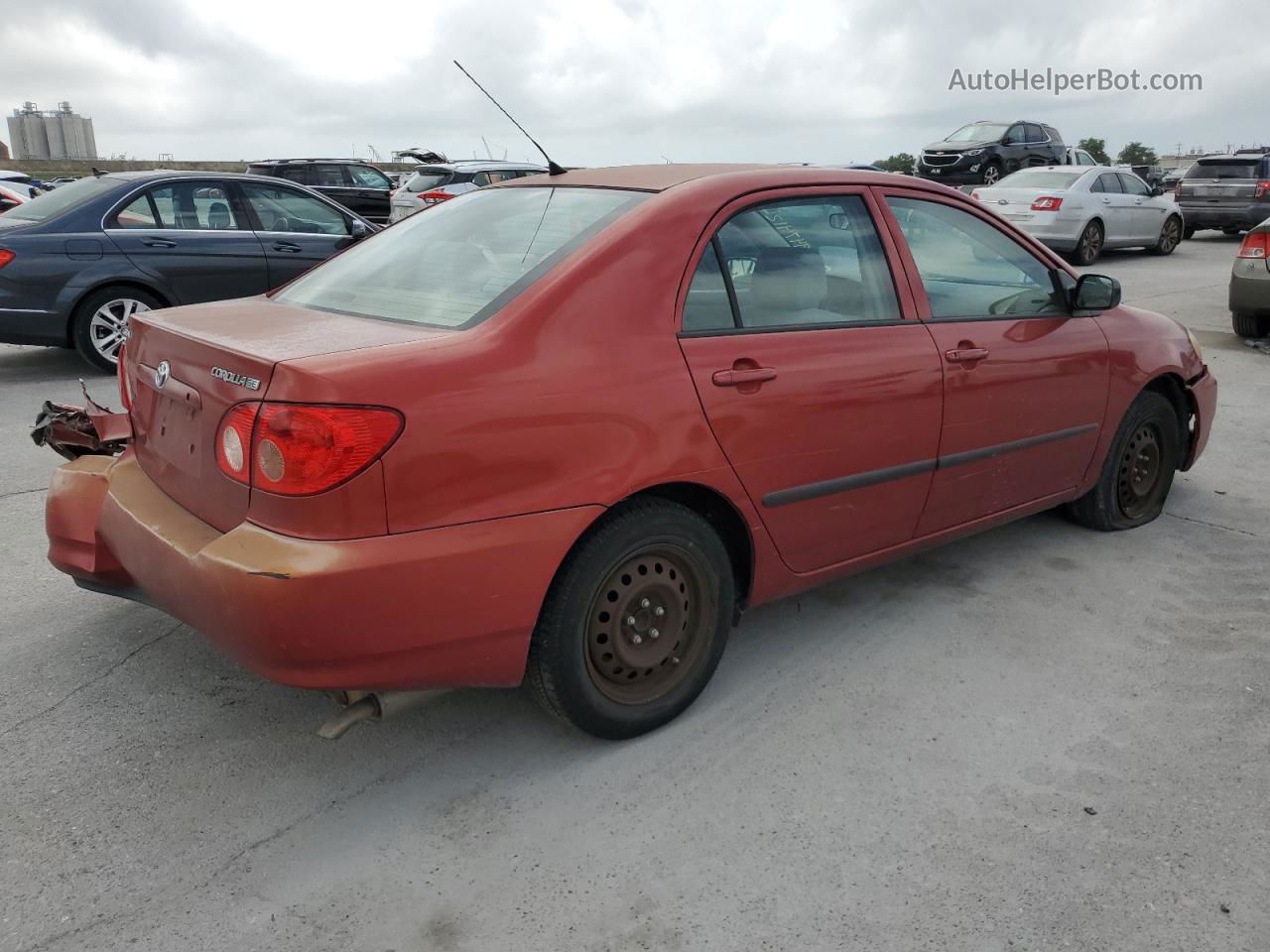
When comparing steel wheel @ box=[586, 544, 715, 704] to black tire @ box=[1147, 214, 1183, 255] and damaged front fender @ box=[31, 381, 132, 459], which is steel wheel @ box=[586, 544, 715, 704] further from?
black tire @ box=[1147, 214, 1183, 255]

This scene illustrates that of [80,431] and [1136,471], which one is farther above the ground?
[80,431]

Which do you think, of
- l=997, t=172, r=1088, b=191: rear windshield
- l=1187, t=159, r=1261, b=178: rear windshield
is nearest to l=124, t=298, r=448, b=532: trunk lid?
l=997, t=172, r=1088, b=191: rear windshield

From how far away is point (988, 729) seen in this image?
3.04 m

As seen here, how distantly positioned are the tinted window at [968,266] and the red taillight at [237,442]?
87.1 inches

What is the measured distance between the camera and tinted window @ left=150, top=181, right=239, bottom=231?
26.3 ft

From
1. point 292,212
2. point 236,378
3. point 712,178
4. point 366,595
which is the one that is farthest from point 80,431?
point 292,212

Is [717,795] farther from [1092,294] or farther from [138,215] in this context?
[138,215]

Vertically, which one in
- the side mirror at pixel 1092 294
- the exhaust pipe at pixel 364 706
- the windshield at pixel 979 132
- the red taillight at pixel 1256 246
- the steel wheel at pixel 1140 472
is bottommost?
the exhaust pipe at pixel 364 706

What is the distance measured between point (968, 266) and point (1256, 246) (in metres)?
6.53

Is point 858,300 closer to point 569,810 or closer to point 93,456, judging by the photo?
point 569,810

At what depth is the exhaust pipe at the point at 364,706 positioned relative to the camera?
2.57 meters

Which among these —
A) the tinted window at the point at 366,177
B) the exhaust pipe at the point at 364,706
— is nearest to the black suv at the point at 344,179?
the tinted window at the point at 366,177

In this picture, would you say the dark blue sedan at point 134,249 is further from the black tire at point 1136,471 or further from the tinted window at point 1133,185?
the tinted window at point 1133,185

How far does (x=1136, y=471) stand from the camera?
4.66m
